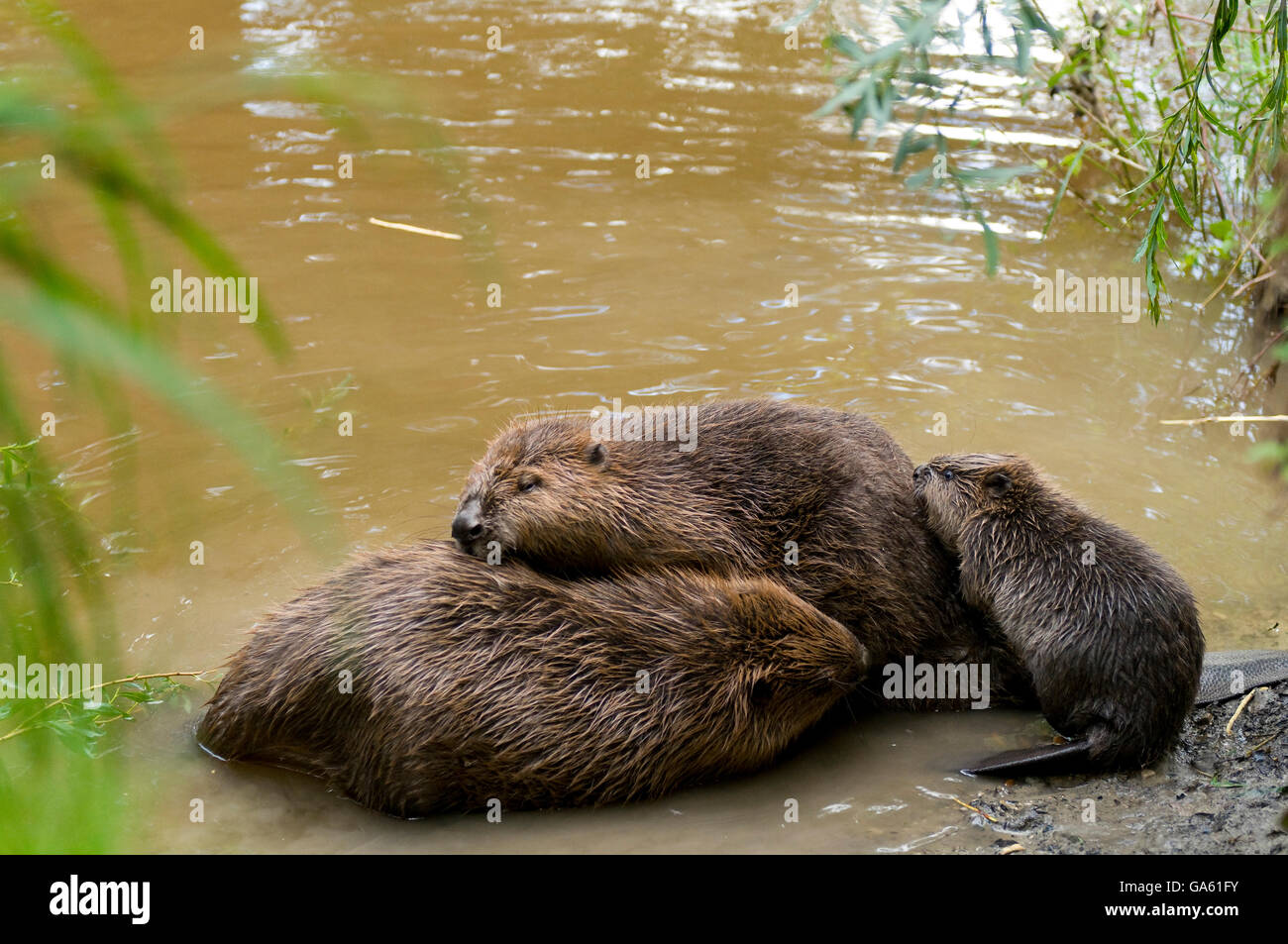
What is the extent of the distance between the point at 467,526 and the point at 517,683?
0.63m

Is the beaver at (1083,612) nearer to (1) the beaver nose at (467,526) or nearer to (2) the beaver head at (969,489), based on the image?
(2) the beaver head at (969,489)

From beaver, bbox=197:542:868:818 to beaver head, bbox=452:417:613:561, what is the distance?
0.15 m

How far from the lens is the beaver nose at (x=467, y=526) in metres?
3.80

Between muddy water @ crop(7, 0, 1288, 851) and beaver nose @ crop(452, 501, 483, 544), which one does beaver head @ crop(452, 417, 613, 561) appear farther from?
muddy water @ crop(7, 0, 1288, 851)

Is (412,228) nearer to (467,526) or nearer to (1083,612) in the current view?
(467,526)

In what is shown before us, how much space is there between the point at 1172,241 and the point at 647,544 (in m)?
4.98

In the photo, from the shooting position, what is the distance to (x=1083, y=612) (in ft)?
11.8

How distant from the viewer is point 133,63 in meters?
9.05

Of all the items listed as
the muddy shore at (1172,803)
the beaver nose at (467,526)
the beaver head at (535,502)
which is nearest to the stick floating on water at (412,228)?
the beaver head at (535,502)

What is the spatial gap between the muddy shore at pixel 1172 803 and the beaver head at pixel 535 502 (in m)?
1.45

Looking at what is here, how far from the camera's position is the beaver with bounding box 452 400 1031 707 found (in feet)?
12.7

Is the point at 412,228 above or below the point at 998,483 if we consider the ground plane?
above

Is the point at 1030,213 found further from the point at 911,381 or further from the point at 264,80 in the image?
the point at 264,80

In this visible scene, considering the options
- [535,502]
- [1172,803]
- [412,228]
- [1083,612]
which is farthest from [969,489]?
[412,228]
